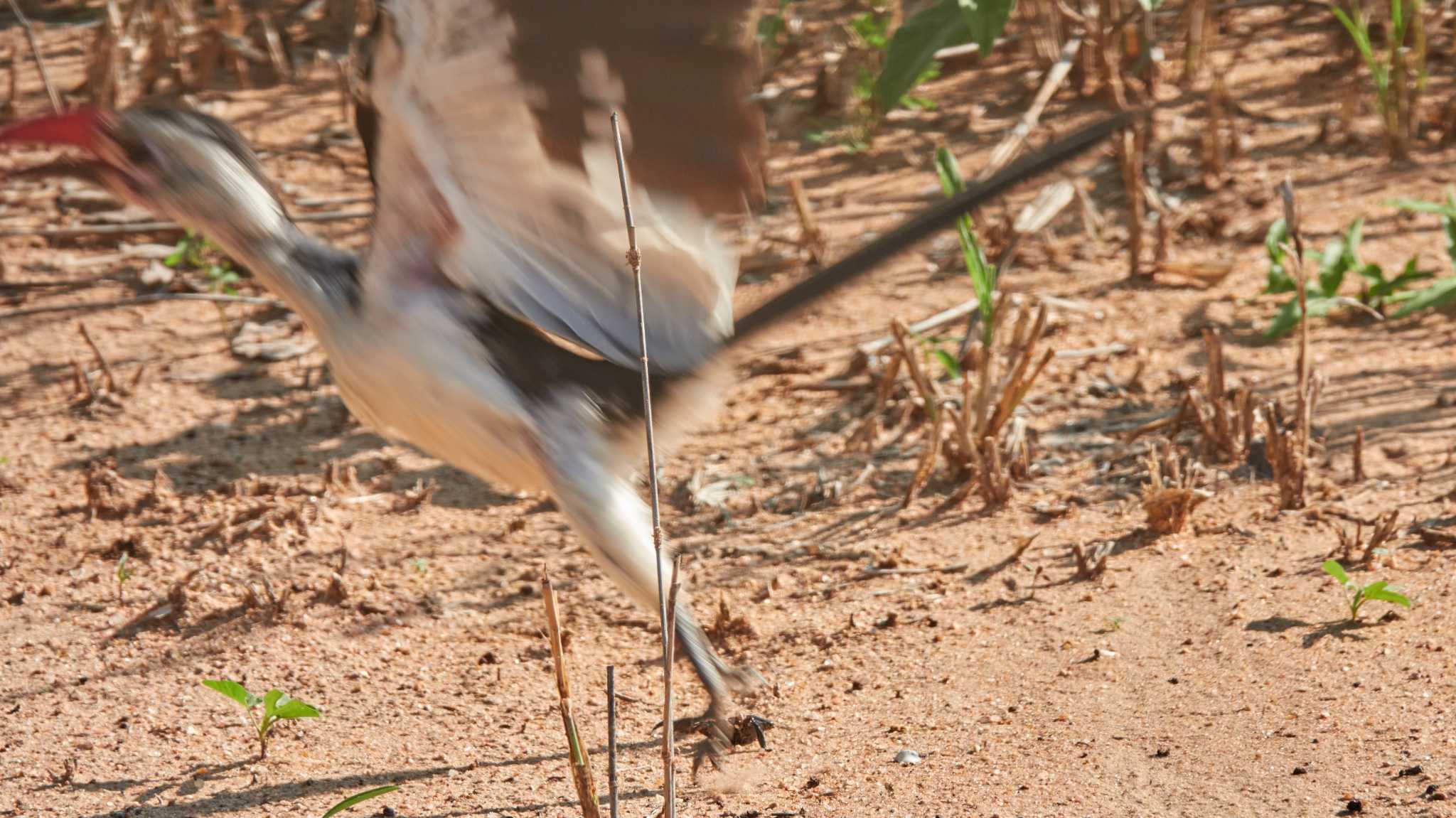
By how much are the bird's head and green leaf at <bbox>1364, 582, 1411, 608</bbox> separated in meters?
2.44

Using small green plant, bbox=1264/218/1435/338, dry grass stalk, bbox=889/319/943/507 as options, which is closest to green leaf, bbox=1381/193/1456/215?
small green plant, bbox=1264/218/1435/338

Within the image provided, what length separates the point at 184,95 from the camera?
684 cm

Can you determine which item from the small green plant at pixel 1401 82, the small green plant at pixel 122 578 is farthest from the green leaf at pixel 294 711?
the small green plant at pixel 1401 82

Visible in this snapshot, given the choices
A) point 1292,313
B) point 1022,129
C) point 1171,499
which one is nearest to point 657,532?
point 1171,499

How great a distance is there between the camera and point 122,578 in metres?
3.83

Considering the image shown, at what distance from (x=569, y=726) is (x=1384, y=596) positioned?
71.2 inches

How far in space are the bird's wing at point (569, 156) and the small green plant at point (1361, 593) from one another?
1417mm

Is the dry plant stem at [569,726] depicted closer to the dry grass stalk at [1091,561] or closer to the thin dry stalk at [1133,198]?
the dry grass stalk at [1091,561]

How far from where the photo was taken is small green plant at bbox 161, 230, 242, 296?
550 centimetres

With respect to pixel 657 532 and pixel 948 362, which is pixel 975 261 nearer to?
pixel 948 362

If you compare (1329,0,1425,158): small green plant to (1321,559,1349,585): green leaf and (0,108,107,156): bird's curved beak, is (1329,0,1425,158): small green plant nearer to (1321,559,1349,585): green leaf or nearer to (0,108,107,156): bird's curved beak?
(1321,559,1349,585): green leaf

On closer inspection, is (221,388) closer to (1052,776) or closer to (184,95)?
(184,95)

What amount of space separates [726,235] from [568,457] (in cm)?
65

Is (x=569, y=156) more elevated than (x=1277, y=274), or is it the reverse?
(x=569, y=156)
